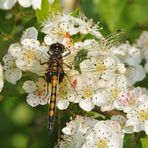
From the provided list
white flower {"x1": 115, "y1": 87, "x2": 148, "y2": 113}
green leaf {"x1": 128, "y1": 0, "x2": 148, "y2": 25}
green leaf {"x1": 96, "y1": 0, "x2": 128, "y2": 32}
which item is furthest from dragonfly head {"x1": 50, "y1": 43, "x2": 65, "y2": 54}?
green leaf {"x1": 128, "y1": 0, "x2": 148, "y2": 25}

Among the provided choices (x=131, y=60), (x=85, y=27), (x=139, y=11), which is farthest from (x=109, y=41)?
(x=139, y=11)

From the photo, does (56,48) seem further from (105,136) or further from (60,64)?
(105,136)

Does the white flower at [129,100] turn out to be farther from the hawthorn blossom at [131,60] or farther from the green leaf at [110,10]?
the green leaf at [110,10]

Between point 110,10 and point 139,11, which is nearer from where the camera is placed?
point 110,10

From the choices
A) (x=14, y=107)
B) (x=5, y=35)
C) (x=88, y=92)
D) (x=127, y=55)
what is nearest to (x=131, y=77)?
(x=127, y=55)

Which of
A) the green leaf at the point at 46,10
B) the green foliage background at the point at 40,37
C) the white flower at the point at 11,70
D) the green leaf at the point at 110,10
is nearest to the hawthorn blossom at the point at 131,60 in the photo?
the green foliage background at the point at 40,37

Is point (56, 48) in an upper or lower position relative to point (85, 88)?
upper
